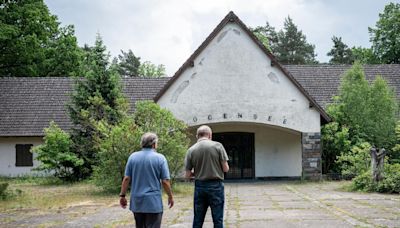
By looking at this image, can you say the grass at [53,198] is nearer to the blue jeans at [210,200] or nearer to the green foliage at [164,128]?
the green foliage at [164,128]

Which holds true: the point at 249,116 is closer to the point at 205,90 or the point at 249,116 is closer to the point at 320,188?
the point at 205,90

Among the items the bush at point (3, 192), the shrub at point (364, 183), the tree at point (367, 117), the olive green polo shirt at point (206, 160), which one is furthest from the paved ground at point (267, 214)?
the tree at point (367, 117)

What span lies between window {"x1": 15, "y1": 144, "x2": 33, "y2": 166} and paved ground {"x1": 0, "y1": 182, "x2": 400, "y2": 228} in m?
13.2

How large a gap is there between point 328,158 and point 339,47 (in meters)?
38.7

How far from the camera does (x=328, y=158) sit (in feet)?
74.7

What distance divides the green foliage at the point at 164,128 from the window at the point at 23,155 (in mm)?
11565

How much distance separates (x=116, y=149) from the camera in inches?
619

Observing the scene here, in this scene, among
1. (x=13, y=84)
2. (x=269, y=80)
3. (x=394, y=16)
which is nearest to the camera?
(x=269, y=80)

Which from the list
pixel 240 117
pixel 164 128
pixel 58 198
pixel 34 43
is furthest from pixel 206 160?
pixel 34 43

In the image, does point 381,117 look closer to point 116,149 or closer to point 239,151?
point 239,151

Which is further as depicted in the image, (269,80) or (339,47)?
(339,47)

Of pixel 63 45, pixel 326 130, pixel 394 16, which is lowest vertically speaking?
pixel 326 130

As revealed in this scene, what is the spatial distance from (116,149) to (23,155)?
38.9 feet

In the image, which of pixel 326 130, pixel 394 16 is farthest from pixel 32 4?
pixel 394 16
